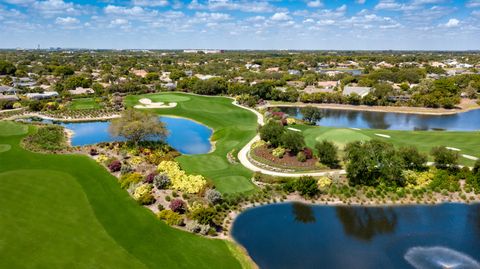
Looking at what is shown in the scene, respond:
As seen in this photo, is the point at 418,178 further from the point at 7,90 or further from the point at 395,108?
the point at 7,90

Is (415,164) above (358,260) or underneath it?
above

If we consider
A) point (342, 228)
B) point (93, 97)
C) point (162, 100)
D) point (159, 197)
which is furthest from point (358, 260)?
point (93, 97)

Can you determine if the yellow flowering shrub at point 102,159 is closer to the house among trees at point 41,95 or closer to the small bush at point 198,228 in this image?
the small bush at point 198,228

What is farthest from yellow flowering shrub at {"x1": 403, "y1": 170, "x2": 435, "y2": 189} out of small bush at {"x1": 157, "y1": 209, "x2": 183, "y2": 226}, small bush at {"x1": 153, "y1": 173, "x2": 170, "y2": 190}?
small bush at {"x1": 153, "y1": 173, "x2": 170, "y2": 190}

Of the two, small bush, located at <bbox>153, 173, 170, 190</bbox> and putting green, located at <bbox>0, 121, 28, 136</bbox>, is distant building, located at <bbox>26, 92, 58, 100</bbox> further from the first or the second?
small bush, located at <bbox>153, 173, 170, 190</bbox>

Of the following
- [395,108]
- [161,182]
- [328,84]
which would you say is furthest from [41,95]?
[395,108]

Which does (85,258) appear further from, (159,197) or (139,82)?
(139,82)
